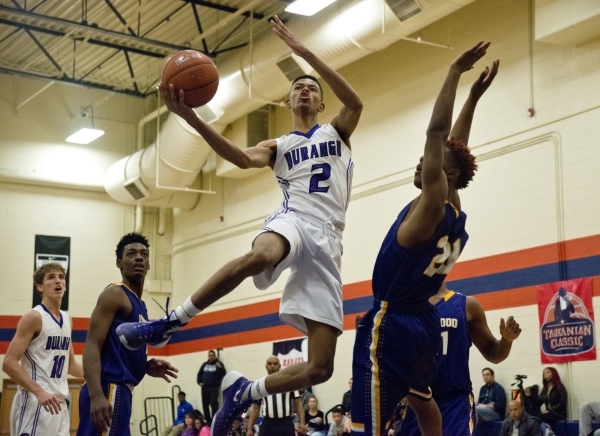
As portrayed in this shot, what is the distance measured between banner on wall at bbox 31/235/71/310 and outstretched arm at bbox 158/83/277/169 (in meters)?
15.7

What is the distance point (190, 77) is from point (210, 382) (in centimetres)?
1440

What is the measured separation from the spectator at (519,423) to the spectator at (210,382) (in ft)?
26.9

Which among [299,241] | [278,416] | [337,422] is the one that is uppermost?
[299,241]

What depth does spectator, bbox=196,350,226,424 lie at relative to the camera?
1925 cm

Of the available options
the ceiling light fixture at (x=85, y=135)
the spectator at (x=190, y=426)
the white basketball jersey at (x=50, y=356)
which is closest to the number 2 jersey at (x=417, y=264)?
the white basketball jersey at (x=50, y=356)

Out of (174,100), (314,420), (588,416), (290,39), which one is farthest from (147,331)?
(314,420)

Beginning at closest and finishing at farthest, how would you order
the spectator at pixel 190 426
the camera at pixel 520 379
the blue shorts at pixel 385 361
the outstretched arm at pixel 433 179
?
the outstretched arm at pixel 433 179 < the blue shorts at pixel 385 361 < the camera at pixel 520 379 < the spectator at pixel 190 426

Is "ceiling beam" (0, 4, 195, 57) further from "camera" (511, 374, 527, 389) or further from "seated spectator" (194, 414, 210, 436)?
"camera" (511, 374, 527, 389)

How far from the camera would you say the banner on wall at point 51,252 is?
821 inches

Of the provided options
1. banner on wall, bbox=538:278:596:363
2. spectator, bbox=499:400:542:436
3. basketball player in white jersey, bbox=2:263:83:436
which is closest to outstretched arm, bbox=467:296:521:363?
basketball player in white jersey, bbox=2:263:83:436

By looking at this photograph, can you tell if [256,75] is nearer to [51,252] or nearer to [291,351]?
[291,351]

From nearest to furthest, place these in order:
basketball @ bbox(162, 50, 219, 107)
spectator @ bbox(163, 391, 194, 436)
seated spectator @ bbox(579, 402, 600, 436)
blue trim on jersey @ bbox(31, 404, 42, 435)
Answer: basketball @ bbox(162, 50, 219, 107) < blue trim on jersey @ bbox(31, 404, 42, 435) < seated spectator @ bbox(579, 402, 600, 436) < spectator @ bbox(163, 391, 194, 436)

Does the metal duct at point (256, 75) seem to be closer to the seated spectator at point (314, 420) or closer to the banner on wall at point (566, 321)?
the banner on wall at point (566, 321)

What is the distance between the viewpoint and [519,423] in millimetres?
12320
